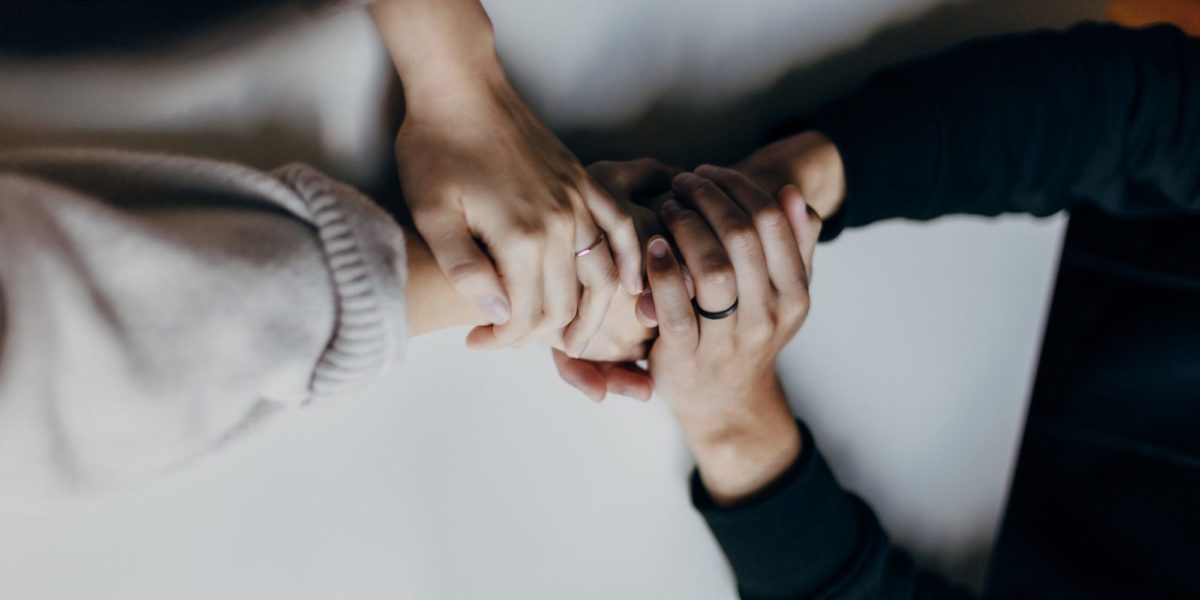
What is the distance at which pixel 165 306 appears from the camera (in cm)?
34

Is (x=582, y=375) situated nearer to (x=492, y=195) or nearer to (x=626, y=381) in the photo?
(x=626, y=381)

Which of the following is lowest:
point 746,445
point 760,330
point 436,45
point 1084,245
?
point 1084,245

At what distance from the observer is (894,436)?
2.72 feet

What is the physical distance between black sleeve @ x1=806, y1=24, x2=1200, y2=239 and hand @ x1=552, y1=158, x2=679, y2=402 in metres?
0.19

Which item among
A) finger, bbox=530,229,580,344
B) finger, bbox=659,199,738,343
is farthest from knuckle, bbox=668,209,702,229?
finger, bbox=530,229,580,344

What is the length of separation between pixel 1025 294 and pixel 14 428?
94cm

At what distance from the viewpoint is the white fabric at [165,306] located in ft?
1.02

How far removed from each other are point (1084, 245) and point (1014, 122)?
289 mm

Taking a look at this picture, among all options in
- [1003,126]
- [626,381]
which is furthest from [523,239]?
[1003,126]

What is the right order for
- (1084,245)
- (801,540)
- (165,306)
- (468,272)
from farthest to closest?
(1084,245) → (801,540) → (468,272) → (165,306)

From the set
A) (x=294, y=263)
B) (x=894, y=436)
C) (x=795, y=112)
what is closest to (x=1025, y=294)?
(x=894, y=436)

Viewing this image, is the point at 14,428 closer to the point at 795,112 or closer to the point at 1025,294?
the point at 795,112

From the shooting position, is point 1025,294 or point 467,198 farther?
point 1025,294

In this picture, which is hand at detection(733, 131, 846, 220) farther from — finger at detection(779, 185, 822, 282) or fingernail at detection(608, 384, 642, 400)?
fingernail at detection(608, 384, 642, 400)
